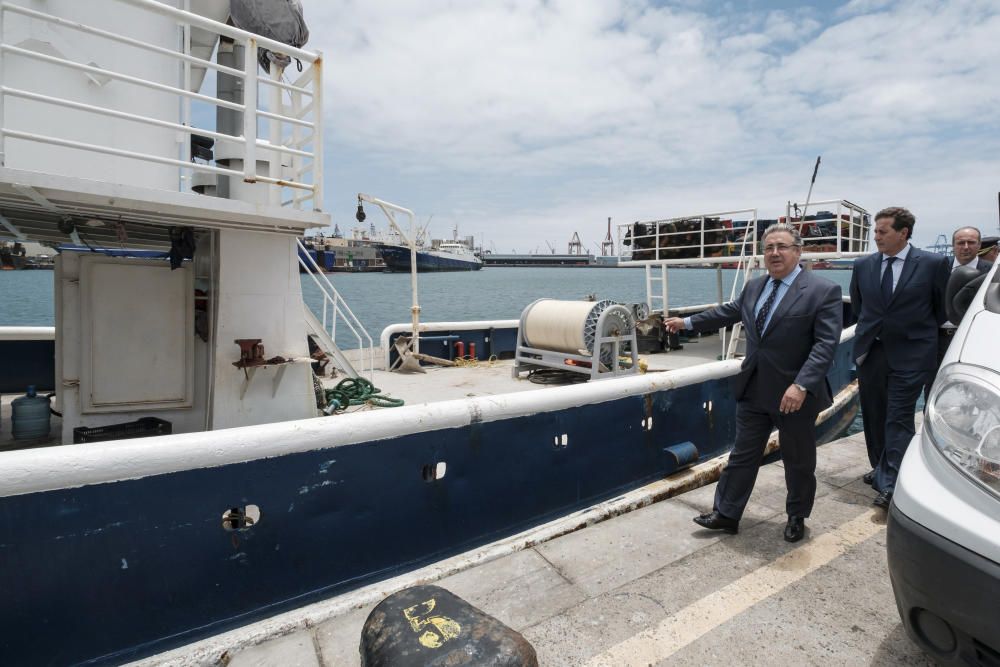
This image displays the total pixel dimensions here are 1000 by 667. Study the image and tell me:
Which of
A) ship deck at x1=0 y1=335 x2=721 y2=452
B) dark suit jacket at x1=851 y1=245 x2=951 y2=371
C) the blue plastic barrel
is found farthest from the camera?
ship deck at x1=0 y1=335 x2=721 y2=452

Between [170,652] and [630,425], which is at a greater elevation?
[630,425]

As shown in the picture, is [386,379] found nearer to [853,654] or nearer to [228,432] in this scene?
[228,432]

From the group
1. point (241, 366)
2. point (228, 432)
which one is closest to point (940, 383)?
point (228, 432)

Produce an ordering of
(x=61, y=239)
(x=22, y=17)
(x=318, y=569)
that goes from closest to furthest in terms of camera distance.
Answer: (x=318, y=569) < (x=22, y=17) < (x=61, y=239)

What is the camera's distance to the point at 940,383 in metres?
2.14

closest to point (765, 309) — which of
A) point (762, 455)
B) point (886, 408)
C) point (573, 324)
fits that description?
point (762, 455)

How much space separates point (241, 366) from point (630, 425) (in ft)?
11.0

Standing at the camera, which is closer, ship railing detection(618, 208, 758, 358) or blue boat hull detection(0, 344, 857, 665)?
blue boat hull detection(0, 344, 857, 665)

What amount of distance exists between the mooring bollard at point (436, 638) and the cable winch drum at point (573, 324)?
5.52 m

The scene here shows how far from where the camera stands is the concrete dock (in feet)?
8.44

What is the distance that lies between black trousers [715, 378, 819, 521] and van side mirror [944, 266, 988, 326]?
91cm

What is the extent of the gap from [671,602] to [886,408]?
2626 millimetres

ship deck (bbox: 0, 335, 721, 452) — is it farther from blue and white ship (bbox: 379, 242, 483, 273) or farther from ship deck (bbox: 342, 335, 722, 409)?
blue and white ship (bbox: 379, 242, 483, 273)

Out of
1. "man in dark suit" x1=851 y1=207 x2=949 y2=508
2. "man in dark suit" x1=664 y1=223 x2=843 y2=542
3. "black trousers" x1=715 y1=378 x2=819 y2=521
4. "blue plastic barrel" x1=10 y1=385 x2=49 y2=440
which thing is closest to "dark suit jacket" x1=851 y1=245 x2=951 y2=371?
"man in dark suit" x1=851 y1=207 x2=949 y2=508
